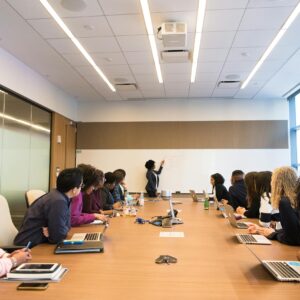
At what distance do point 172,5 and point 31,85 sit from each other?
10.9 ft

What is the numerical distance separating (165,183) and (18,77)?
4.35 metres

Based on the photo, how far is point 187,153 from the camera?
25.6 ft

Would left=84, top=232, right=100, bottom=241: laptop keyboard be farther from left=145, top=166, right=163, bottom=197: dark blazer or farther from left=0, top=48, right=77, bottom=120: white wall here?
left=145, top=166, right=163, bottom=197: dark blazer

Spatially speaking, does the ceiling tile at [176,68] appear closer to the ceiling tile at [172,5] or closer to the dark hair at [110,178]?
the ceiling tile at [172,5]

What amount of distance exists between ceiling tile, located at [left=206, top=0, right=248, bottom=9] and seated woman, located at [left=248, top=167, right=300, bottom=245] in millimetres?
1974

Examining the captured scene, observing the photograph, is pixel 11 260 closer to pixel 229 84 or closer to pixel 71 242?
pixel 71 242

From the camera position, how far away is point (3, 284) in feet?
4.86

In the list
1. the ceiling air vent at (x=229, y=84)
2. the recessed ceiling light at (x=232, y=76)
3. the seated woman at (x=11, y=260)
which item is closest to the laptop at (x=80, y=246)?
the seated woman at (x=11, y=260)

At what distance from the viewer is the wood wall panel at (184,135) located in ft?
25.0

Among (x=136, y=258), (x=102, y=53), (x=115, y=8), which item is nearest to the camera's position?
(x=136, y=258)

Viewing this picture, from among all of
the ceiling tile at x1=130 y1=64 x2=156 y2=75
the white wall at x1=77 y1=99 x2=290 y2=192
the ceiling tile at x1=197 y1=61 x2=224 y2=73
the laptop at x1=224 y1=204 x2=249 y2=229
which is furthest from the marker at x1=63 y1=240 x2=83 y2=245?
the white wall at x1=77 y1=99 x2=290 y2=192

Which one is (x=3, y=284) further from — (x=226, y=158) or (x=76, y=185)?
(x=226, y=158)

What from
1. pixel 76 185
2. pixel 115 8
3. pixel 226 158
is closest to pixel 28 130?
pixel 115 8

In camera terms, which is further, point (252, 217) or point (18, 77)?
point (18, 77)
